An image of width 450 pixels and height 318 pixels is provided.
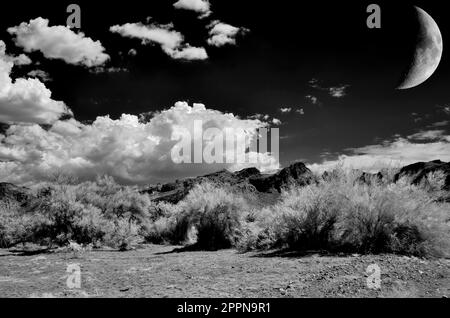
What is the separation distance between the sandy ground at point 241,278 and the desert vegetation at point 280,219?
1.29 meters

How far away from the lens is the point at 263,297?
857 cm

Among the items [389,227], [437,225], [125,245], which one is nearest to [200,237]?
[125,245]

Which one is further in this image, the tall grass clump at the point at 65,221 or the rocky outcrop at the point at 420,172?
the tall grass clump at the point at 65,221

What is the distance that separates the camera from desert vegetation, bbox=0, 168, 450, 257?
44.1ft

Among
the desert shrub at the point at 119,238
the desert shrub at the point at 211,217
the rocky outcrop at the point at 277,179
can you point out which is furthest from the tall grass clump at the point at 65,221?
the rocky outcrop at the point at 277,179

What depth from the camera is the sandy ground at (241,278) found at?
9125mm

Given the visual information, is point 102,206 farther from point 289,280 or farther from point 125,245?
point 289,280

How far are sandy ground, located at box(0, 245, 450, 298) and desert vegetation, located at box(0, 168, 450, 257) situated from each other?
4.23 ft

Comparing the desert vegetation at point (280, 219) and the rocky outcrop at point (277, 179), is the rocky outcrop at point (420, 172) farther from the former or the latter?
the rocky outcrop at point (277, 179)

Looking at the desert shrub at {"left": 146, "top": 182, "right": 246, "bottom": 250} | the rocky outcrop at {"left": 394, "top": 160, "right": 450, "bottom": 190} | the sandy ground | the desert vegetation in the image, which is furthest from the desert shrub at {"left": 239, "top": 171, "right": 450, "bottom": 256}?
the desert shrub at {"left": 146, "top": 182, "right": 246, "bottom": 250}

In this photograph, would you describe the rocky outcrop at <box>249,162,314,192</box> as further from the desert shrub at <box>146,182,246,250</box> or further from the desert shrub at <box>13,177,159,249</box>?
the desert shrub at <box>13,177,159,249</box>

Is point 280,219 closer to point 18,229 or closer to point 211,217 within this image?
point 211,217

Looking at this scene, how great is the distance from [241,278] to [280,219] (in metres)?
6.59

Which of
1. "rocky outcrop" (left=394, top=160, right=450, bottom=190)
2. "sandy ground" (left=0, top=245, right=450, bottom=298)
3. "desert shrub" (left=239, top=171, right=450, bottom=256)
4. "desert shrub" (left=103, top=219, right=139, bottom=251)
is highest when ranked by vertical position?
"rocky outcrop" (left=394, top=160, right=450, bottom=190)
